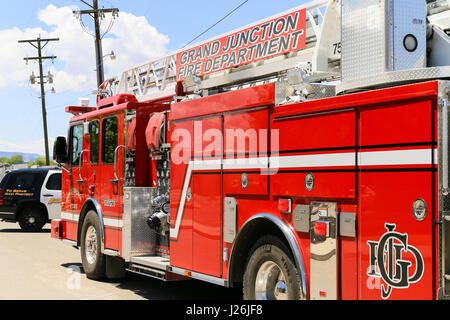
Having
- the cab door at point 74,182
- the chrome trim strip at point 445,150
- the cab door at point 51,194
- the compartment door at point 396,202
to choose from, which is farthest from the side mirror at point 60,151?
the cab door at point 51,194

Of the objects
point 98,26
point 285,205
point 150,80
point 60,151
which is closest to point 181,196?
point 285,205

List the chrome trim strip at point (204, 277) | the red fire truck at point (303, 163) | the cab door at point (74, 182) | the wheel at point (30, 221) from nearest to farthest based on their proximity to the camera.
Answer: the red fire truck at point (303, 163) < the chrome trim strip at point (204, 277) < the cab door at point (74, 182) < the wheel at point (30, 221)

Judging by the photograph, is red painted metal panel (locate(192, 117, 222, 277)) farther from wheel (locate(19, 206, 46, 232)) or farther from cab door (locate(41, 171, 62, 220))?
wheel (locate(19, 206, 46, 232))

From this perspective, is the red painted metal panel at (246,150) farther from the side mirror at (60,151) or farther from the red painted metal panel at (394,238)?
the side mirror at (60,151)

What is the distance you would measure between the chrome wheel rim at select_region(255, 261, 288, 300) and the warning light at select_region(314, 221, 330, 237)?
716 mm

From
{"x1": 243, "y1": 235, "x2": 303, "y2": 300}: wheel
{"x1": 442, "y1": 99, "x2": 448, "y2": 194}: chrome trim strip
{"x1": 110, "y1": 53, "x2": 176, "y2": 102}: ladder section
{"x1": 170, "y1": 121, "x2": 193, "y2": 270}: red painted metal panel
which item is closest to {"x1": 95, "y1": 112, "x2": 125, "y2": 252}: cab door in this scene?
{"x1": 110, "y1": 53, "x2": 176, "y2": 102}: ladder section

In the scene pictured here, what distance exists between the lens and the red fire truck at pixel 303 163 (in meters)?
4.19

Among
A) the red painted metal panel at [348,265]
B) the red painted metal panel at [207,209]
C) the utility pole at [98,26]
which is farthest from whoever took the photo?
the utility pole at [98,26]

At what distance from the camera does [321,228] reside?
16.1 feet

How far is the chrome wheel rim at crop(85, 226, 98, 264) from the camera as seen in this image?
9641mm

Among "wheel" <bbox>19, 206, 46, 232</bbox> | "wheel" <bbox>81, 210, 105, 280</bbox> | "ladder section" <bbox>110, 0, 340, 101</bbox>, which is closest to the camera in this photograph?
"ladder section" <bbox>110, 0, 340, 101</bbox>

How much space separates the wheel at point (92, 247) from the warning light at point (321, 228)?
5.03 meters
